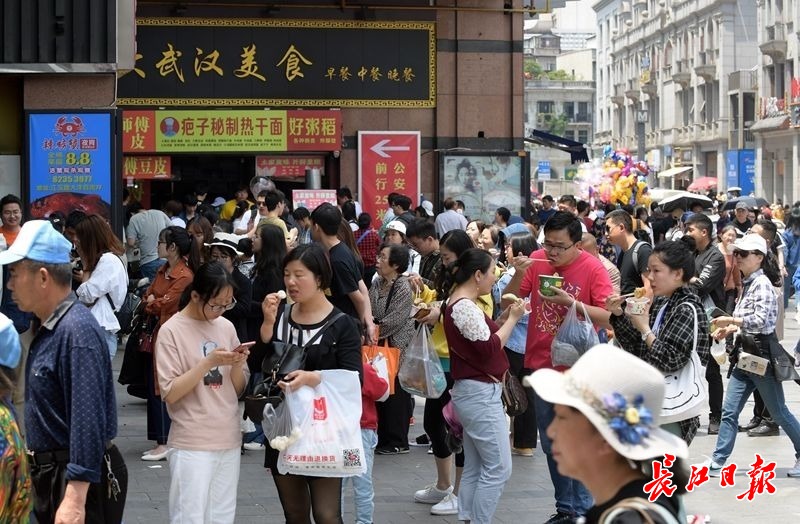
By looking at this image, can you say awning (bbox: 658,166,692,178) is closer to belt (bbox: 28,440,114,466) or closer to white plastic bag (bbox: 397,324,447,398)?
white plastic bag (bbox: 397,324,447,398)

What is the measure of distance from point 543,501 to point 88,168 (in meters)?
6.56

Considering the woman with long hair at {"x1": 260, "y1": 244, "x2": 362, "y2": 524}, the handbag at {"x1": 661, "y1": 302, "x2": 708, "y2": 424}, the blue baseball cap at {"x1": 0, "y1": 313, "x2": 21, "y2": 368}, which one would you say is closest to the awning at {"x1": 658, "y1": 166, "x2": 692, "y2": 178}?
the handbag at {"x1": 661, "y1": 302, "x2": 708, "y2": 424}

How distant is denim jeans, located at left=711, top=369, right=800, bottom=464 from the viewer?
879 cm

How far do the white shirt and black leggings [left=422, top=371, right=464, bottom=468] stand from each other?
217 cm

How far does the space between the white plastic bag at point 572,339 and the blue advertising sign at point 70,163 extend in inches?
267

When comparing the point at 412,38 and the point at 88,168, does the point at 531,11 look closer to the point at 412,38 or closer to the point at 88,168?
the point at 412,38

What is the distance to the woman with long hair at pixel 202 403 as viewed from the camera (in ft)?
18.5

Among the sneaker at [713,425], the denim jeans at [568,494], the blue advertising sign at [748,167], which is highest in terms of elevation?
the blue advertising sign at [748,167]

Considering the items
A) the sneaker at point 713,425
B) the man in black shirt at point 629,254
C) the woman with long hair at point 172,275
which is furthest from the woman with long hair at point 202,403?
the sneaker at point 713,425

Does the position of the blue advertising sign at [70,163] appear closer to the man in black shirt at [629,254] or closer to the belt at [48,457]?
the man in black shirt at [629,254]

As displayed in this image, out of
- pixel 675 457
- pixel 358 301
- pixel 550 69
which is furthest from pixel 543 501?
pixel 550 69

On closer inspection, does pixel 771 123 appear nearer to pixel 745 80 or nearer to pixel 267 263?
pixel 745 80

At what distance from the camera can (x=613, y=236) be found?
1065 centimetres

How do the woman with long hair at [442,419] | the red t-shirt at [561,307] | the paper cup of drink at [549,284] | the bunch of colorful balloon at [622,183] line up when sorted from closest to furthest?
1. the paper cup of drink at [549,284]
2. the red t-shirt at [561,307]
3. the woman with long hair at [442,419]
4. the bunch of colorful balloon at [622,183]
